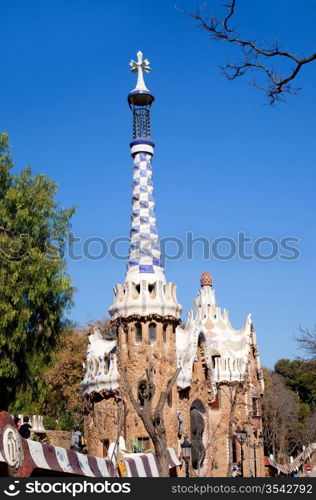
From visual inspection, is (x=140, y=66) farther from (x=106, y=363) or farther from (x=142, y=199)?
(x=106, y=363)

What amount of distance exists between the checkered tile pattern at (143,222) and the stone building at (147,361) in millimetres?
35

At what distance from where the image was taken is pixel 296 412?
48.8 metres

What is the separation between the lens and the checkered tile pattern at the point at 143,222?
79.7 ft

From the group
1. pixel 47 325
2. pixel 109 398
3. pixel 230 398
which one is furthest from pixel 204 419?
pixel 47 325

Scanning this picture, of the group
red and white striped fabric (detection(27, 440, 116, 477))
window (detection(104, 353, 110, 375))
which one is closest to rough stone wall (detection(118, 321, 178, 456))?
window (detection(104, 353, 110, 375))

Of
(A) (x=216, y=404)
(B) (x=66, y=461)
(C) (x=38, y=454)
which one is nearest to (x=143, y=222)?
(A) (x=216, y=404)

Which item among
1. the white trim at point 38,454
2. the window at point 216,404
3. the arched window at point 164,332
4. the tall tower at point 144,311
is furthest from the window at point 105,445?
the white trim at point 38,454

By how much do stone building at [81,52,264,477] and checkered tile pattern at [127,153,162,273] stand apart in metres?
0.03

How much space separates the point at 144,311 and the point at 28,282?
471cm

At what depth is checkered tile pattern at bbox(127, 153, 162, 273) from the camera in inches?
957

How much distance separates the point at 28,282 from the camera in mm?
19859

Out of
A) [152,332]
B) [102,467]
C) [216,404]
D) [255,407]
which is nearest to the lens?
[102,467]

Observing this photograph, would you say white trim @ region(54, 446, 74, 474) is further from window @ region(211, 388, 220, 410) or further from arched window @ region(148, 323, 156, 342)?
window @ region(211, 388, 220, 410)
